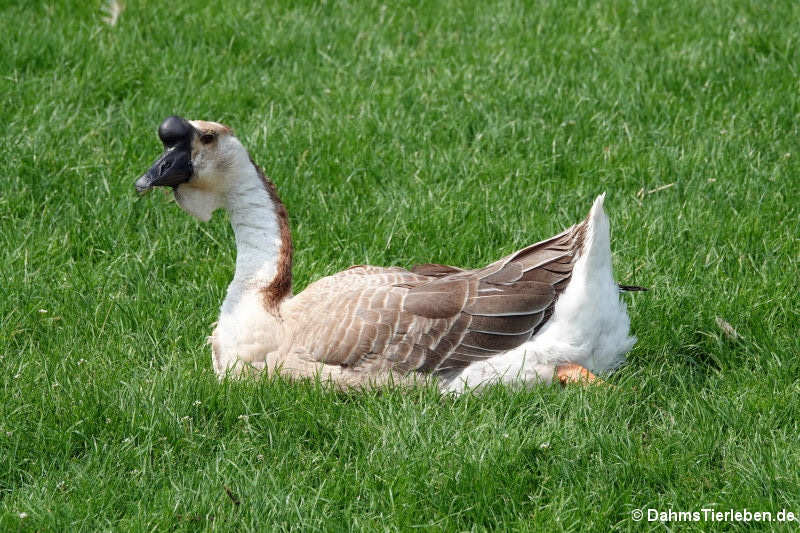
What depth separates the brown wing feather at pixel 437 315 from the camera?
4820 millimetres

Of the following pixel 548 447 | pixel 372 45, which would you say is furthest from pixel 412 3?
pixel 548 447

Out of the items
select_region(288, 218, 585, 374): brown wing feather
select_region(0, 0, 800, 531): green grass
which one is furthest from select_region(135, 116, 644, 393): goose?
select_region(0, 0, 800, 531): green grass

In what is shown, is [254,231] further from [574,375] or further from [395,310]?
[574,375]

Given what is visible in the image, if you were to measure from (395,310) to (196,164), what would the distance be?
1.21m

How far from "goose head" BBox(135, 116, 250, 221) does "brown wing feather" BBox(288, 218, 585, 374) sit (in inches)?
27.3

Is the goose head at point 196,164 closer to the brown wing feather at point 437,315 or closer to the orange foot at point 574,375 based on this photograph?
the brown wing feather at point 437,315

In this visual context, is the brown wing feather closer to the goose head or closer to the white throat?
the white throat

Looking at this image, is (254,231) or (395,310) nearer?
(395,310)

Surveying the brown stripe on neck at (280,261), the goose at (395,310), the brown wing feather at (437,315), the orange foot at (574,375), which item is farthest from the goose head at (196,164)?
the orange foot at (574,375)

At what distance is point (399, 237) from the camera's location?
20.1 ft

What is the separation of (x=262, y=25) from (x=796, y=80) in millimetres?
4291

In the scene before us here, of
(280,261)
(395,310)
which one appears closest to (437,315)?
(395,310)

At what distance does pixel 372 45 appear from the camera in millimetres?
8164

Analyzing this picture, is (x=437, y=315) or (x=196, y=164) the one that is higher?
(x=196, y=164)
